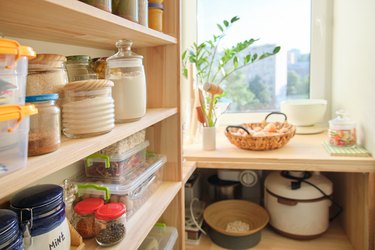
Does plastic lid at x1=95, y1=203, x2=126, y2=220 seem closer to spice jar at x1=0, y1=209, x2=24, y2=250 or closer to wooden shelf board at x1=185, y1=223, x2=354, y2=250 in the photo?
spice jar at x1=0, y1=209, x2=24, y2=250

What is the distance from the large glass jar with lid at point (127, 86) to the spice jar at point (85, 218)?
21cm

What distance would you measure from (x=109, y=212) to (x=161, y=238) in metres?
0.35

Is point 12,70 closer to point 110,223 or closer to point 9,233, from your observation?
point 9,233

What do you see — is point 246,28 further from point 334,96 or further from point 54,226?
point 54,226

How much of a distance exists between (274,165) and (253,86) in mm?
712

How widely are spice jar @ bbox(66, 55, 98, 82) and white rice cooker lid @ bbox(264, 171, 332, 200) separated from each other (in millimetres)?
943

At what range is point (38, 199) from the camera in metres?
0.51

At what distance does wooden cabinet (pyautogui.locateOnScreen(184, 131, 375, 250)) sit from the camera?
1.04m

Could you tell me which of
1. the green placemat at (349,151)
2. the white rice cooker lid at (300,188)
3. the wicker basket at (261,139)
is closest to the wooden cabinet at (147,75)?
the wicker basket at (261,139)

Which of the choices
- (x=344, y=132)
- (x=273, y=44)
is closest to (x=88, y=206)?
(x=344, y=132)

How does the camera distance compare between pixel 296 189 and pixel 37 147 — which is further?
pixel 296 189

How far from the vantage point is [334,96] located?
1.54 meters

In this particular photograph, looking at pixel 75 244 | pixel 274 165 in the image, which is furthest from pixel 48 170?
pixel 274 165

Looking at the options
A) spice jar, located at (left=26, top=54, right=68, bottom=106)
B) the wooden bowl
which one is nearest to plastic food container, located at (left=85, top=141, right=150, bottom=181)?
spice jar, located at (left=26, top=54, right=68, bottom=106)
